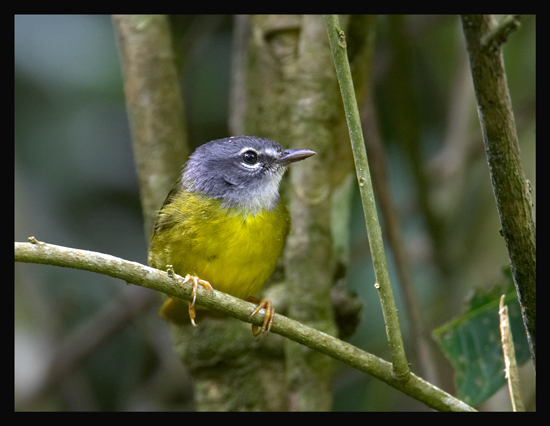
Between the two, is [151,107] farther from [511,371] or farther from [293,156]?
[511,371]

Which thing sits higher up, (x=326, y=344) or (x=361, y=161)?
(x=361, y=161)

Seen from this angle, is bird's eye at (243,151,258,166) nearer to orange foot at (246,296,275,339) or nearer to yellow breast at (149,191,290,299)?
yellow breast at (149,191,290,299)

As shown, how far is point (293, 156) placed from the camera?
341 centimetres

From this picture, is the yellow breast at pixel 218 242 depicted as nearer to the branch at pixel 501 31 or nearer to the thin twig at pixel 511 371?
the thin twig at pixel 511 371

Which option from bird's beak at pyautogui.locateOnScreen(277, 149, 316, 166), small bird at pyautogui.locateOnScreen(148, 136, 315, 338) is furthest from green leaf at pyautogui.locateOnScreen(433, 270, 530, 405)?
bird's beak at pyautogui.locateOnScreen(277, 149, 316, 166)

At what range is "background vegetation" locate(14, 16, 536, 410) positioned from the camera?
4.96 metres

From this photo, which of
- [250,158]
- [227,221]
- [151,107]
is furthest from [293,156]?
[151,107]

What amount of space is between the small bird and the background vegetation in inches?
70.7

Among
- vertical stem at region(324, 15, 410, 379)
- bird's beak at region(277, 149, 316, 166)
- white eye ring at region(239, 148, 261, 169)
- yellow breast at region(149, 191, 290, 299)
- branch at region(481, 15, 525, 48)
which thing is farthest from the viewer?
white eye ring at region(239, 148, 261, 169)

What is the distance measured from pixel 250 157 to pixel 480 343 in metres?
1.74

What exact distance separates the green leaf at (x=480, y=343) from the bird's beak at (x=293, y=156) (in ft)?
4.05

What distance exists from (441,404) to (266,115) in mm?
2398

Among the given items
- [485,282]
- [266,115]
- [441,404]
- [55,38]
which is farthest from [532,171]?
[55,38]

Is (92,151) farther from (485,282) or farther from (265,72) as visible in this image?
(485,282)
